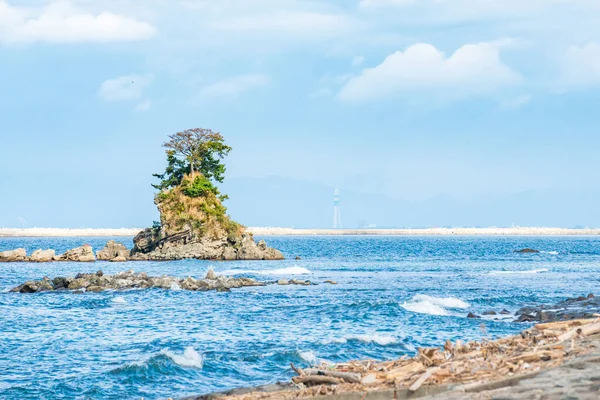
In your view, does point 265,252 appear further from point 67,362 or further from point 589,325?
point 589,325

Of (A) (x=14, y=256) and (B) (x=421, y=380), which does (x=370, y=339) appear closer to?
(B) (x=421, y=380)

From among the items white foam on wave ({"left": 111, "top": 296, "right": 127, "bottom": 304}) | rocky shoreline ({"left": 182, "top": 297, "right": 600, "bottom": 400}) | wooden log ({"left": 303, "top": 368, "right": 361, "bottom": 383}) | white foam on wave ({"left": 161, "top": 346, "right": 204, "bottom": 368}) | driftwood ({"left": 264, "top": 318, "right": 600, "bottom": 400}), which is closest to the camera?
rocky shoreline ({"left": 182, "top": 297, "right": 600, "bottom": 400})

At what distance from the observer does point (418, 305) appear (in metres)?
37.2

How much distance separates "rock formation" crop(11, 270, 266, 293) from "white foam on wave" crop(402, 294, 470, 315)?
44.3 ft

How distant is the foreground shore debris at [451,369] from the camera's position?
1306cm

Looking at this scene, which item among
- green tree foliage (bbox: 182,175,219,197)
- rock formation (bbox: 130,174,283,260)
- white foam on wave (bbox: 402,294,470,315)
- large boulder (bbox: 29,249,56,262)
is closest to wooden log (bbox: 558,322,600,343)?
white foam on wave (bbox: 402,294,470,315)

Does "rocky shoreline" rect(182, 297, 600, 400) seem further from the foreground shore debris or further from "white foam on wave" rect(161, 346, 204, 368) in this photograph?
"white foam on wave" rect(161, 346, 204, 368)

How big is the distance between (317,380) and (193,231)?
6568 centimetres

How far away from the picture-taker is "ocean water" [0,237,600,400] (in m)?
21.8

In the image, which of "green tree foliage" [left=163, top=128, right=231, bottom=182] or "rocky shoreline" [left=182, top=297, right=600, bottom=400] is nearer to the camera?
"rocky shoreline" [left=182, top=297, right=600, bottom=400]

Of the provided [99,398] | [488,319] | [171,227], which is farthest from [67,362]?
[171,227]

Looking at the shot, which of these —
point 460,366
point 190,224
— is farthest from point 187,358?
point 190,224

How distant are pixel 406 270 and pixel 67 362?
47.2 m

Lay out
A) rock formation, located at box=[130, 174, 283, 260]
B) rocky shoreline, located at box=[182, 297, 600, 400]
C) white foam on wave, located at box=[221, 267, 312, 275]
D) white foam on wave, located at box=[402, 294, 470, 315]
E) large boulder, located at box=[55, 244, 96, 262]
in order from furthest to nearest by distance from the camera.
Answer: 1. large boulder, located at box=[55, 244, 96, 262]
2. rock formation, located at box=[130, 174, 283, 260]
3. white foam on wave, located at box=[221, 267, 312, 275]
4. white foam on wave, located at box=[402, 294, 470, 315]
5. rocky shoreline, located at box=[182, 297, 600, 400]
